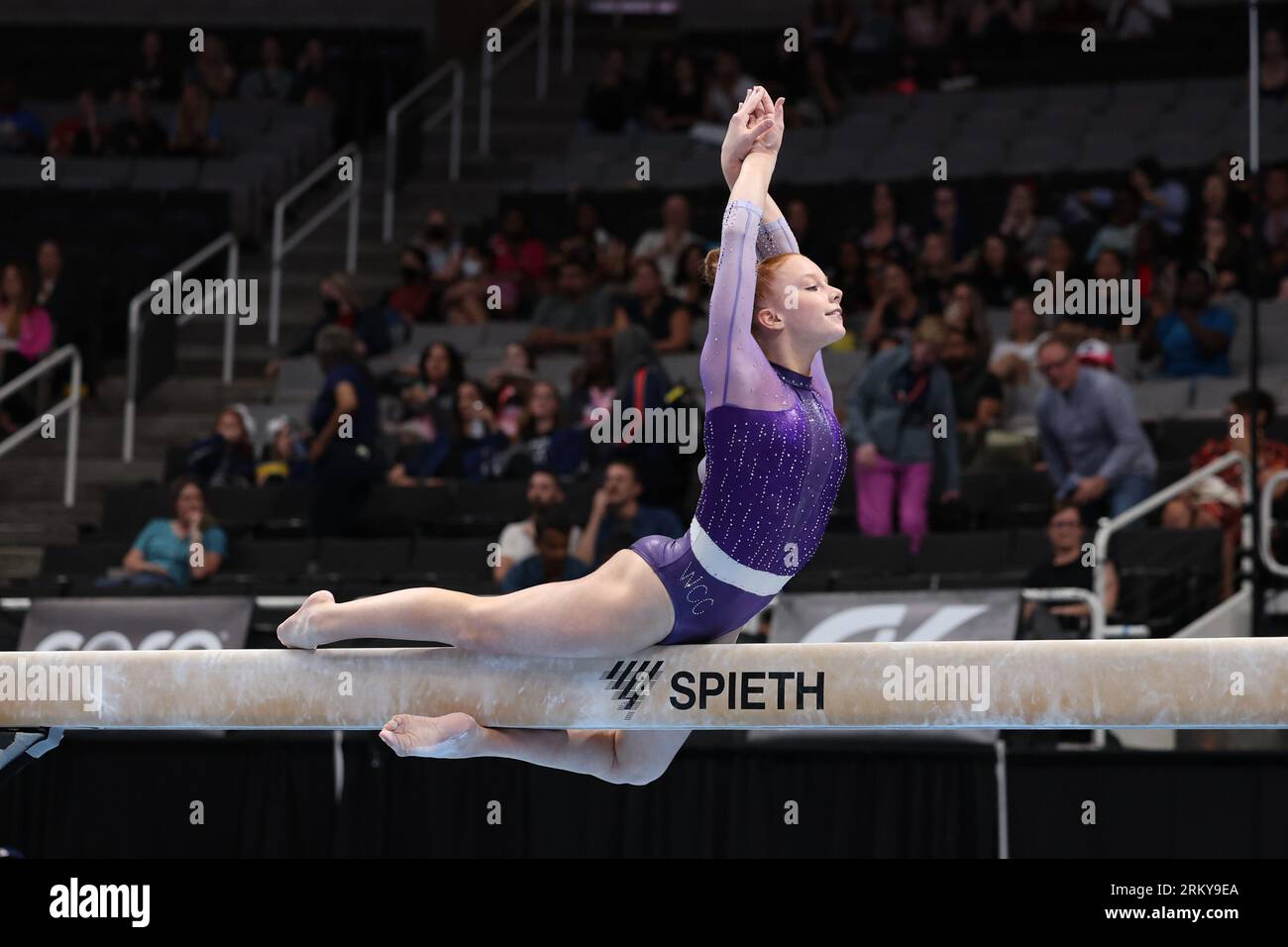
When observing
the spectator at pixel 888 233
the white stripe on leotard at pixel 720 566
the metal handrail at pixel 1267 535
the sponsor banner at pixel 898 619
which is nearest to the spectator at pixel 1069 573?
the sponsor banner at pixel 898 619

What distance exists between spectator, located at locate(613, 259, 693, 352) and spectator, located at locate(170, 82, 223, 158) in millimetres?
4281

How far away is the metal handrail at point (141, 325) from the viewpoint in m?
12.0

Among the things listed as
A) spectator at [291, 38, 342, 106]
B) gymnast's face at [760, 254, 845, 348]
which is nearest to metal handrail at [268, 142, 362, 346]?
spectator at [291, 38, 342, 106]

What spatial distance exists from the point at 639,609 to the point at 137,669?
1.28m

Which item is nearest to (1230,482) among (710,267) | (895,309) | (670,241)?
(895,309)

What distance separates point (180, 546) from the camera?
379 inches

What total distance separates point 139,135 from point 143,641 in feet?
22.0

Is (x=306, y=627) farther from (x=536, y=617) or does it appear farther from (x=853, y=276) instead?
(x=853, y=276)

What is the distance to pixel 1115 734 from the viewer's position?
8.23m

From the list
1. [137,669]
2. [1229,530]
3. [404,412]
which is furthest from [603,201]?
[137,669]

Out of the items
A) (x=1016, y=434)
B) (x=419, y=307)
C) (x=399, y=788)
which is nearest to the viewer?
(x=399, y=788)

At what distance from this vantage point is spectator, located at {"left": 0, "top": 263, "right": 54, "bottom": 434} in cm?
1198

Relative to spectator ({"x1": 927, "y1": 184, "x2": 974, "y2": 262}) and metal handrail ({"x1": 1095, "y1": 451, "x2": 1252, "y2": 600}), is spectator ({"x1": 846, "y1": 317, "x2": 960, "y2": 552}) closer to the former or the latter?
metal handrail ({"x1": 1095, "y1": 451, "x2": 1252, "y2": 600})

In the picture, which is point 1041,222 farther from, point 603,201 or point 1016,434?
point 603,201
